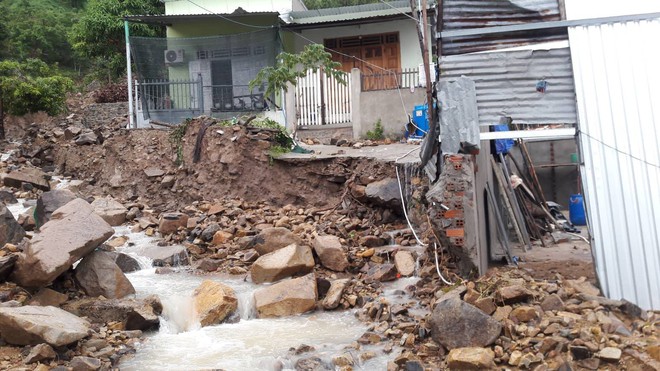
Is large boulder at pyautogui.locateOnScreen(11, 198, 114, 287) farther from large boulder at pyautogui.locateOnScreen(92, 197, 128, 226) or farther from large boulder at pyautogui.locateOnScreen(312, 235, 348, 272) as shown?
large boulder at pyautogui.locateOnScreen(92, 197, 128, 226)

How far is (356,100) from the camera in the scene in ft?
50.6

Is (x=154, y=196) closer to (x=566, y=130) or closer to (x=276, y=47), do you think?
(x=276, y=47)

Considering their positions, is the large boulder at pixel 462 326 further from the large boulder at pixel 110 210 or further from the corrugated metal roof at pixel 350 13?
the corrugated metal roof at pixel 350 13

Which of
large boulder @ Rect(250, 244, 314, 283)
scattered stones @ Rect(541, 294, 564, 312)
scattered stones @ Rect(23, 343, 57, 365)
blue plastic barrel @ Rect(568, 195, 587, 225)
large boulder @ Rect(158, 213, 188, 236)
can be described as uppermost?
large boulder @ Rect(158, 213, 188, 236)

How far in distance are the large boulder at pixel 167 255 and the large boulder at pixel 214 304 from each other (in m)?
2.42

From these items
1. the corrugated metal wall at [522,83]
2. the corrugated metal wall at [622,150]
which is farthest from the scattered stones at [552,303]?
the corrugated metal wall at [522,83]

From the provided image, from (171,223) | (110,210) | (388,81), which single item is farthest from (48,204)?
(388,81)

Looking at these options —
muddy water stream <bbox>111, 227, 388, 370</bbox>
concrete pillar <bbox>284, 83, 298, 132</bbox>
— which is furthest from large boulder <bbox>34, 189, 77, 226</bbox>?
concrete pillar <bbox>284, 83, 298, 132</bbox>

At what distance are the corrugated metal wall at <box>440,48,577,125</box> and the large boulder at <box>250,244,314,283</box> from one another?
12.4 ft

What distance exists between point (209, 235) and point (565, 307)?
708 cm

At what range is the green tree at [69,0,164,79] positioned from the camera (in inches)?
838

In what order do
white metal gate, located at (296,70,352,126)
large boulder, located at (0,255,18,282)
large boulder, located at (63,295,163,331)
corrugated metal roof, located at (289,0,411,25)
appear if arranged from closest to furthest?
large boulder, located at (63,295,163,331) → large boulder, located at (0,255,18,282) → white metal gate, located at (296,70,352,126) → corrugated metal roof, located at (289,0,411,25)

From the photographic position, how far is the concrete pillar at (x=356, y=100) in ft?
50.5

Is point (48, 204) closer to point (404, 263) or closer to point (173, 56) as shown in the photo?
point (173, 56)
